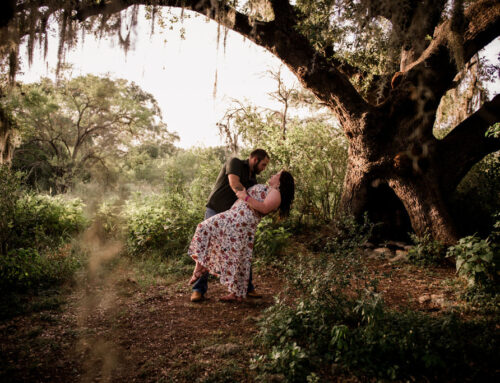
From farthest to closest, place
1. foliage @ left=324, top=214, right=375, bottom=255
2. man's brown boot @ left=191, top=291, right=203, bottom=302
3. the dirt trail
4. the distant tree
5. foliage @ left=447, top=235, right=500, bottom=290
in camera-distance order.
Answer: the distant tree
man's brown boot @ left=191, top=291, right=203, bottom=302
foliage @ left=324, top=214, right=375, bottom=255
foliage @ left=447, top=235, right=500, bottom=290
the dirt trail

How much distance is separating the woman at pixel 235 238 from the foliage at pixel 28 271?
2.40 metres

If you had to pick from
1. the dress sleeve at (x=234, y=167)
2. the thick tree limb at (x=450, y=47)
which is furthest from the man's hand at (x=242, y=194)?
the thick tree limb at (x=450, y=47)

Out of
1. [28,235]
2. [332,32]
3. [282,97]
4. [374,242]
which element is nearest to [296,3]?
[332,32]

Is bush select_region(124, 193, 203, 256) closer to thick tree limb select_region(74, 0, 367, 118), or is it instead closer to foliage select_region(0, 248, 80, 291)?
foliage select_region(0, 248, 80, 291)

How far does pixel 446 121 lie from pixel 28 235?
10352 mm

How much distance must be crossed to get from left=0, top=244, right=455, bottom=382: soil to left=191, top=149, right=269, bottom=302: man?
184mm

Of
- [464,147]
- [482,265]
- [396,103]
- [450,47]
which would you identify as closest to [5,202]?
[482,265]

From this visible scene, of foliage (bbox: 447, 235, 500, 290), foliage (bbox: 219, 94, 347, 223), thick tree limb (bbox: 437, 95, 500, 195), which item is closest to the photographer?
foliage (bbox: 447, 235, 500, 290)

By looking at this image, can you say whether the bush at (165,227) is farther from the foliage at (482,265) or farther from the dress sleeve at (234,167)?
the foliage at (482,265)

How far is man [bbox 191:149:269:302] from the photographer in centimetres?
371

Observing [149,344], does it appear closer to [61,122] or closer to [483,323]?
[483,323]

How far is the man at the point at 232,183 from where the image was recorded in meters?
3.71

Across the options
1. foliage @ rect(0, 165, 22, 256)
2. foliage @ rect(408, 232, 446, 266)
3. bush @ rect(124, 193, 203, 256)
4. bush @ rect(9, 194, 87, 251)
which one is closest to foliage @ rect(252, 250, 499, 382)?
foliage @ rect(408, 232, 446, 266)

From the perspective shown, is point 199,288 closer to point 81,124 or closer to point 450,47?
point 450,47
